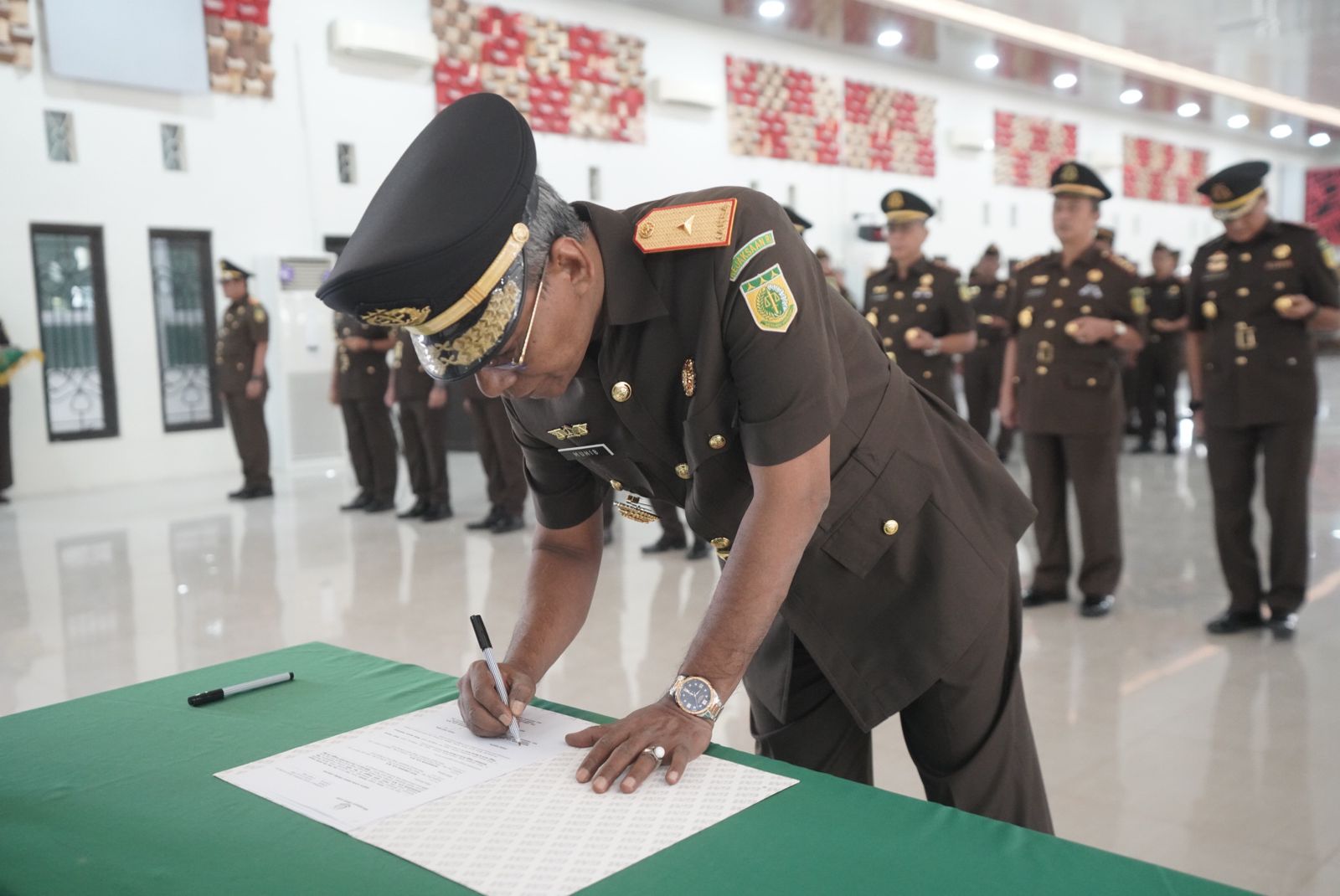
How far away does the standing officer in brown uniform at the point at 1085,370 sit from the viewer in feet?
13.9

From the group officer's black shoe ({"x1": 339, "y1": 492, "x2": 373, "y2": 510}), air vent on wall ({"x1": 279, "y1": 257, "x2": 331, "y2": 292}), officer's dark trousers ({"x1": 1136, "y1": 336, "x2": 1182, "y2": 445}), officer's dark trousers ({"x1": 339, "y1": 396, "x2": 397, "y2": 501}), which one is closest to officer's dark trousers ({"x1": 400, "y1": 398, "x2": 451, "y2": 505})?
officer's dark trousers ({"x1": 339, "y1": 396, "x2": 397, "y2": 501})

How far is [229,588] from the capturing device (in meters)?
5.09

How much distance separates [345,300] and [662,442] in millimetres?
426

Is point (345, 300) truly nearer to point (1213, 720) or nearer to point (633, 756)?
point (633, 756)

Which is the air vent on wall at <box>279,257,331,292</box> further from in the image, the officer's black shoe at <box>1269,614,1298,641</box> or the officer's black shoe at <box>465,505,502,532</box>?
the officer's black shoe at <box>1269,614,1298,641</box>

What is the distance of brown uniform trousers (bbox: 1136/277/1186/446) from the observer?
29.5 feet

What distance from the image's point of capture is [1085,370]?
14.0 ft

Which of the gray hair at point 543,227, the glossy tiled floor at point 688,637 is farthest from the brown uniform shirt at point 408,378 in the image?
the gray hair at point 543,227

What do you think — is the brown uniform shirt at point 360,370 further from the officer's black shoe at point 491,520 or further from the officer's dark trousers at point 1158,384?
the officer's dark trousers at point 1158,384

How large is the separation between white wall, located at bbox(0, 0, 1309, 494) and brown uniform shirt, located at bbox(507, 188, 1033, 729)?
27.9 ft

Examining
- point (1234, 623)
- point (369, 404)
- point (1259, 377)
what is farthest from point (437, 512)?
point (1259, 377)

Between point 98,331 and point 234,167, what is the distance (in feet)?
5.84

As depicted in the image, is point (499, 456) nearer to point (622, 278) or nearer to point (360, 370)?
point (360, 370)

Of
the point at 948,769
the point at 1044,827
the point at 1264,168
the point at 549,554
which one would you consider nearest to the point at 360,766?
the point at 549,554
